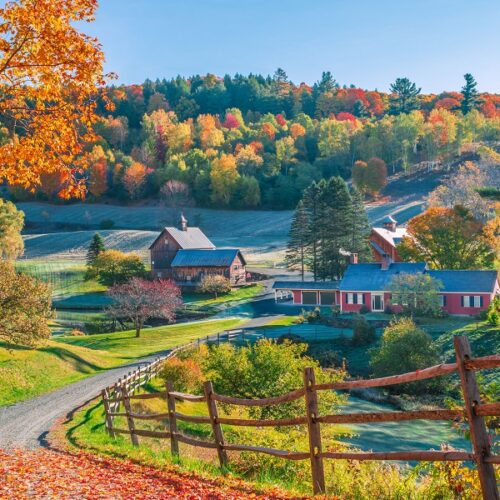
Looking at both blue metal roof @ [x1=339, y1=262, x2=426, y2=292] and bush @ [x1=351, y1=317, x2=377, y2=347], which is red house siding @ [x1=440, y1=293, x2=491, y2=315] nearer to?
blue metal roof @ [x1=339, y1=262, x2=426, y2=292]

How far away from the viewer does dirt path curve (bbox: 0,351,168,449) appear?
59.5 feet

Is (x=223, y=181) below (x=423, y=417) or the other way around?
the other way around

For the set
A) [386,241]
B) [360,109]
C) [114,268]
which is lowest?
[114,268]

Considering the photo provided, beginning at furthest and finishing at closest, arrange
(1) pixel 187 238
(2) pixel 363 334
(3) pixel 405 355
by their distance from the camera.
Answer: (1) pixel 187 238, (2) pixel 363 334, (3) pixel 405 355

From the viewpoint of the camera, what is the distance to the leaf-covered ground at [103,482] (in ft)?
30.2

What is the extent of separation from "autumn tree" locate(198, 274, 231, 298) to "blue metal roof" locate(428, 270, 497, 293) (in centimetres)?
2488

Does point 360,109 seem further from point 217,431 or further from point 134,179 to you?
point 217,431

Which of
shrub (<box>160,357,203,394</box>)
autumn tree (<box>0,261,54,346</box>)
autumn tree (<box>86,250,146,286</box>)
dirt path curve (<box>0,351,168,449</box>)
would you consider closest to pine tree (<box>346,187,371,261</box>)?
autumn tree (<box>86,250,146,286</box>)

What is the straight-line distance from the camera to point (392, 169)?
145 meters

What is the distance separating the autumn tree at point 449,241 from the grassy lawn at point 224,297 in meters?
17.9

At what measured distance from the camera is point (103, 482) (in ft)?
33.6

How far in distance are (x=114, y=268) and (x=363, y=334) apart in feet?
115

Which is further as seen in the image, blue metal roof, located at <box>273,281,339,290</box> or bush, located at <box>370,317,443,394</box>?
blue metal roof, located at <box>273,281,339,290</box>

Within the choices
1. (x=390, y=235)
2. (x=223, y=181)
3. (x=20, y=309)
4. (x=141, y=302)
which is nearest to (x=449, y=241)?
(x=390, y=235)
